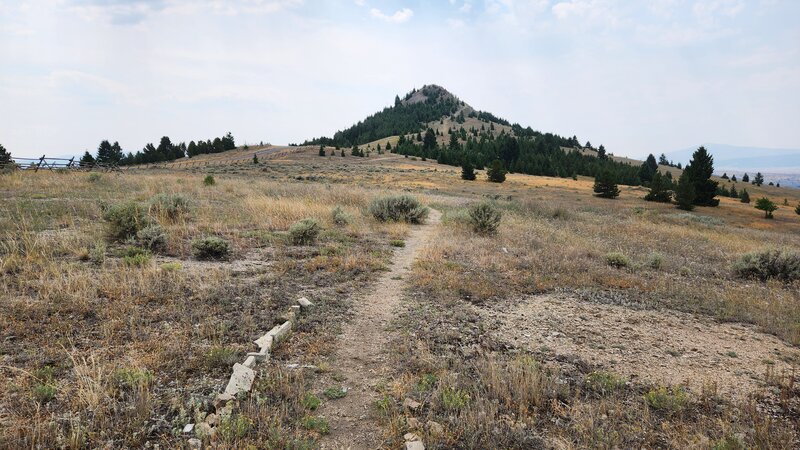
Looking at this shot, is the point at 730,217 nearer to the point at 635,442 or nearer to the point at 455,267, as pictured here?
the point at 455,267

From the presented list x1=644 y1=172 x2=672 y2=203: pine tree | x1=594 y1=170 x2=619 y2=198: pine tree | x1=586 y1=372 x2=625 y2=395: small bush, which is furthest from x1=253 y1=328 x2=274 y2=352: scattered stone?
x1=644 y1=172 x2=672 y2=203: pine tree

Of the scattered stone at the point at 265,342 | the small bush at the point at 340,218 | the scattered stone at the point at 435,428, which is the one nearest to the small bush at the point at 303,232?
the small bush at the point at 340,218

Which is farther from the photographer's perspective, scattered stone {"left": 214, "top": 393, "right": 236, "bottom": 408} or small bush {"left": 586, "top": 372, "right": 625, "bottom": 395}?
small bush {"left": 586, "top": 372, "right": 625, "bottom": 395}

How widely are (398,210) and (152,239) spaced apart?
9.92 m

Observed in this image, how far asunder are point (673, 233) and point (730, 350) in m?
16.7

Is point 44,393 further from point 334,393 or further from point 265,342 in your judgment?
point 334,393

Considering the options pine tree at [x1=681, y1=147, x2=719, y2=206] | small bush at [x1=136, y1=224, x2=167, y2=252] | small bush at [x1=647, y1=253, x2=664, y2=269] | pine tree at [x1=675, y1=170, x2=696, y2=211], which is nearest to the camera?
small bush at [x1=136, y1=224, x2=167, y2=252]

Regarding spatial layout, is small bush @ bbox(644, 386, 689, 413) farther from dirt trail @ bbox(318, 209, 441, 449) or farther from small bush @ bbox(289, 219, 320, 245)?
small bush @ bbox(289, 219, 320, 245)

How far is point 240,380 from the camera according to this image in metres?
4.40

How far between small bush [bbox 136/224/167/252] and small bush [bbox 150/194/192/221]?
2.82 metres

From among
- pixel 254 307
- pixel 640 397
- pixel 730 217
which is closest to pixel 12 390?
pixel 254 307

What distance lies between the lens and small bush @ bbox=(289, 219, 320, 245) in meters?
11.3

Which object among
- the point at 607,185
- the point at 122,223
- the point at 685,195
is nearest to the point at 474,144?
the point at 607,185

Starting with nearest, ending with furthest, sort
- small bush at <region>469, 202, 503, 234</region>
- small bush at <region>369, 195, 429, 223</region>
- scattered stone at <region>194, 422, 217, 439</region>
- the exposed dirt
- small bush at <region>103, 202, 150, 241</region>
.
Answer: scattered stone at <region>194, 422, 217, 439</region>, the exposed dirt, small bush at <region>103, 202, 150, 241</region>, small bush at <region>469, 202, 503, 234</region>, small bush at <region>369, 195, 429, 223</region>
